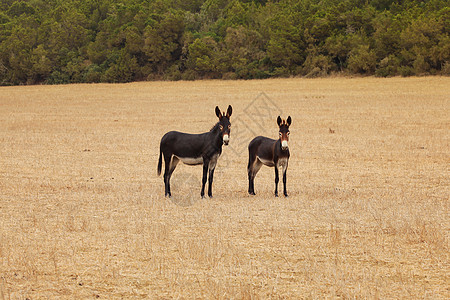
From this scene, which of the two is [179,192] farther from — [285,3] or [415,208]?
[285,3]

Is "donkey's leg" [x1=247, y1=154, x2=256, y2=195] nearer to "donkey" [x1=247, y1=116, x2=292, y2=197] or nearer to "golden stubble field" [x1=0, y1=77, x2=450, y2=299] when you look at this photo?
"donkey" [x1=247, y1=116, x2=292, y2=197]

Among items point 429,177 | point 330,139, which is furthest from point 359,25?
point 429,177

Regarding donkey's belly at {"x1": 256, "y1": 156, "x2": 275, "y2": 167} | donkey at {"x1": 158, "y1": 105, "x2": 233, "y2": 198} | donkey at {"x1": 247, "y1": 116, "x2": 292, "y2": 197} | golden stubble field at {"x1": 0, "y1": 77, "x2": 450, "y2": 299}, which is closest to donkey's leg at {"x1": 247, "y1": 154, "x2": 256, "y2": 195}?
donkey at {"x1": 247, "y1": 116, "x2": 292, "y2": 197}

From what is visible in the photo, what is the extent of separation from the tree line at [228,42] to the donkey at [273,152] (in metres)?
44.3

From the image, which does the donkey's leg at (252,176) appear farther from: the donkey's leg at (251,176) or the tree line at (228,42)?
the tree line at (228,42)

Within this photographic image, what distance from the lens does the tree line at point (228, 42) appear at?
5816 centimetres

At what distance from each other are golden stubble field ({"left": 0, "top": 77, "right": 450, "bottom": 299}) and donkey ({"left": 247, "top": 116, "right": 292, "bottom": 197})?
0.66 metres

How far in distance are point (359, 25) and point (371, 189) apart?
188 ft

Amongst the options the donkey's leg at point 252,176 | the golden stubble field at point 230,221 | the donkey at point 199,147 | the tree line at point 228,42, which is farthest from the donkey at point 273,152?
the tree line at point 228,42

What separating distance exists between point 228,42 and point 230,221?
64.4m

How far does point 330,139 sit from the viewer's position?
23.6 meters

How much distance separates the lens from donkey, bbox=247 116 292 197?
11.6 metres

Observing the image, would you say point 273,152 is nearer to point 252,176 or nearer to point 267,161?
point 267,161

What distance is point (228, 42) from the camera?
72688 mm
